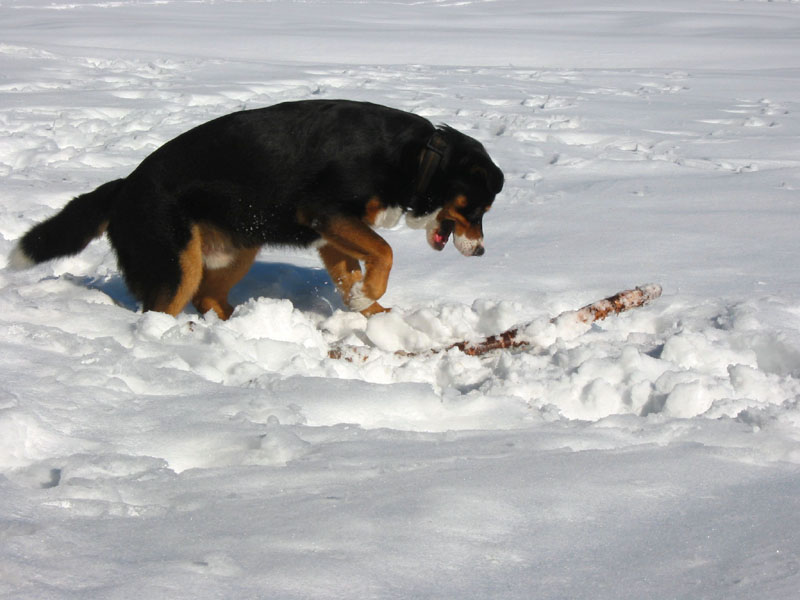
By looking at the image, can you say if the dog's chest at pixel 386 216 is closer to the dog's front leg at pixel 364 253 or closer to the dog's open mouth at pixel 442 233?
the dog's front leg at pixel 364 253

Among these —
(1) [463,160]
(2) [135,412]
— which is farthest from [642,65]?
(2) [135,412]

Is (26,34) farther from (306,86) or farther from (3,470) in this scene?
(3,470)

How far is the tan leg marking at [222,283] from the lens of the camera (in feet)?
14.0

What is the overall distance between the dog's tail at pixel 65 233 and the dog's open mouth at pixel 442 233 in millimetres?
1666

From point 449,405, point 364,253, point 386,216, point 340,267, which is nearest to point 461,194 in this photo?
point 386,216

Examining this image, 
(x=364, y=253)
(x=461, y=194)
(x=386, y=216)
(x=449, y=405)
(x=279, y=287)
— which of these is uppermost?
(x=461, y=194)

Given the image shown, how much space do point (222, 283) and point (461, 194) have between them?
1.37m

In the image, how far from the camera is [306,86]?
10430 millimetres

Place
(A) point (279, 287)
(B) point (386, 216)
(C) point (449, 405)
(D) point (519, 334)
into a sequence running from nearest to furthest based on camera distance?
(C) point (449, 405)
(D) point (519, 334)
(B) point (386, 216)
(A) point (279, 287)

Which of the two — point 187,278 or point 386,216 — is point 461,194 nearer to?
point 386,216

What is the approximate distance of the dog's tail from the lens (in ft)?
13.1

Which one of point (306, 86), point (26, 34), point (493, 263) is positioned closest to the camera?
point (493, 263)

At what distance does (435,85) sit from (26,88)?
4998 mm

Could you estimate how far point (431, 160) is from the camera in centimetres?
396
